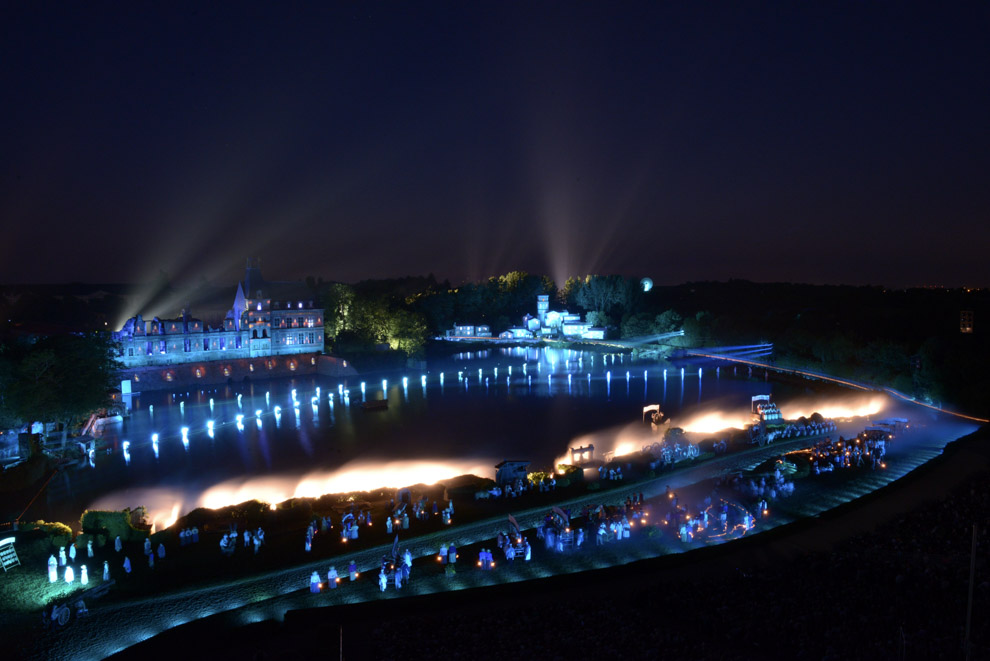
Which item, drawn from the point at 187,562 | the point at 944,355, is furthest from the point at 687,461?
the point at 944,355

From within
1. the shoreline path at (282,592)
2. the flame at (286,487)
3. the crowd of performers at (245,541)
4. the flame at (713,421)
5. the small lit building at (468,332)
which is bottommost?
the flame at (713,421)

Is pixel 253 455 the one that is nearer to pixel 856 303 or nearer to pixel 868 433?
pixel 868 433

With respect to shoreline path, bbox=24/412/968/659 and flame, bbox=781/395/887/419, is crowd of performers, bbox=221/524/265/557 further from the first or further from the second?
flame, bbox=781/395/887/419

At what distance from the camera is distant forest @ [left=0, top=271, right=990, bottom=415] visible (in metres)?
36.1

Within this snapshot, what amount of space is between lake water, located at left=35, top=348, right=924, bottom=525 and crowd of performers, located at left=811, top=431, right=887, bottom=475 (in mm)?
4521

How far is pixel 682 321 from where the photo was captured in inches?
2965

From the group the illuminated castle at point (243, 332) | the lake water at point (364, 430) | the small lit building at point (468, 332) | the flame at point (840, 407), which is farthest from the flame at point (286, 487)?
the small lit building at point (468, 332)

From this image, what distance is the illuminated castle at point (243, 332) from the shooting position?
132ft

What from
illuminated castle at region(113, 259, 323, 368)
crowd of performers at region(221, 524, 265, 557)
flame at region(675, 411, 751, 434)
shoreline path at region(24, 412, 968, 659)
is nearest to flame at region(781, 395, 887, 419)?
flame at region(675, 411, 751, 434)

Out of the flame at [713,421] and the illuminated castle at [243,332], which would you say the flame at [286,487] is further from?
the illuminated castle at [243,332]

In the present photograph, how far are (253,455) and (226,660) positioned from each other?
16.3 meters

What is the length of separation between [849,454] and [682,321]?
5590 centimetres

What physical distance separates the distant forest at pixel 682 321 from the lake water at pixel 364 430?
16.3 feet

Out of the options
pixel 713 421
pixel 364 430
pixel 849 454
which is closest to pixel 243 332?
pixel 364 430
